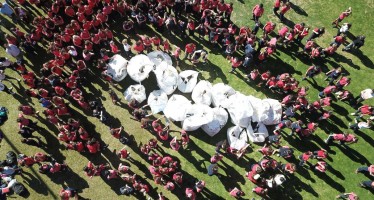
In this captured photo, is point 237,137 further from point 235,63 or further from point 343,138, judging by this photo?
point 343,138

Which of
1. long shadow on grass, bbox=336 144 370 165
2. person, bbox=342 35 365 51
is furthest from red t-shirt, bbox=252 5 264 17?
long shadow on grass, bbox=336 144 370 165

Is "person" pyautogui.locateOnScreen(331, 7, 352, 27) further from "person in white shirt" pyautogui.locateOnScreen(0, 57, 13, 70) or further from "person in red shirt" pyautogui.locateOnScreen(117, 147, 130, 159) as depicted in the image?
"person in white shirt" pyautogui.locateOnScreen(0, 57, 13, 70)

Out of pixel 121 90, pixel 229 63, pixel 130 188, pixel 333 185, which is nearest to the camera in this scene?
pixel 130 188

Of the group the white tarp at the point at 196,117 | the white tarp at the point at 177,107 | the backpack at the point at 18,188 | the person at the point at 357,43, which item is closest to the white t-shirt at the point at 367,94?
the person at the point at 357,43

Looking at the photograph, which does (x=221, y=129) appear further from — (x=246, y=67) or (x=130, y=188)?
(x=130, y=188)

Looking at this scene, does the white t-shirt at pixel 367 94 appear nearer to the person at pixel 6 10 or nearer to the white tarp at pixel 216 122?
the white tarp at pixel 216 122

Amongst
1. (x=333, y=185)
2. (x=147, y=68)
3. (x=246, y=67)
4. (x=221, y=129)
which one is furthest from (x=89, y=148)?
(x=333, y=185)

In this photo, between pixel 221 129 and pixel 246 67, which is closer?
pixel 221 129
